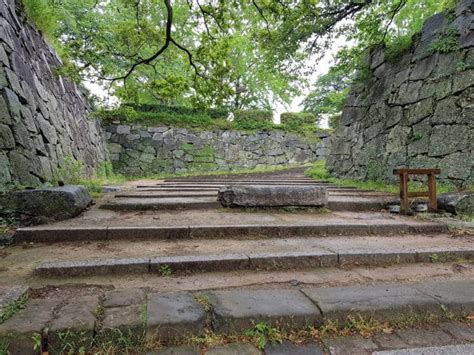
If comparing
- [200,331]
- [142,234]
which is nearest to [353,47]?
[142,234]

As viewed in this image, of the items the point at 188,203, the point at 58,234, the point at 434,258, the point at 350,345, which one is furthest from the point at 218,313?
the point at 188,203

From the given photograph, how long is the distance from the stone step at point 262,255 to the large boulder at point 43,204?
998 mm

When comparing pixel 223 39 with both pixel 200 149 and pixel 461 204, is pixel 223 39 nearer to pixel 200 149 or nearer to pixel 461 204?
pixel 461 204

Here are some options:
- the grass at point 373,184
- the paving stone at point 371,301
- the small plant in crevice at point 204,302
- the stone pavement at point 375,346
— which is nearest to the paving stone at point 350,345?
the stone pavement at point 375,346

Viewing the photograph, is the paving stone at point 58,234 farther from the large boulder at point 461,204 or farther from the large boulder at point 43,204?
the large boulder at point 461,204

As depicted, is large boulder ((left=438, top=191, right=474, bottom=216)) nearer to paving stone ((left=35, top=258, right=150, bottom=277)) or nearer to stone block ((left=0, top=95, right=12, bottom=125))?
paving stone ((left=35, top=258, right=150, bottom=277))

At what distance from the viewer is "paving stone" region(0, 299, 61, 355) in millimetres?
1388

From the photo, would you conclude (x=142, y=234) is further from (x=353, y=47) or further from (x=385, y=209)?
(x=353, y=47)

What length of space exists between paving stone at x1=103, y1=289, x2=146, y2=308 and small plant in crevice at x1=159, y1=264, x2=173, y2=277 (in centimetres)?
37

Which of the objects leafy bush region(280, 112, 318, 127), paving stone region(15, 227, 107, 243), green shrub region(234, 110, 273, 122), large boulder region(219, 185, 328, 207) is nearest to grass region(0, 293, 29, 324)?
paving stone region(15, 227, 107, 243)

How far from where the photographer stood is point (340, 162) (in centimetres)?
819

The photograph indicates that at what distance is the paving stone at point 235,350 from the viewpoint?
1.50 metres

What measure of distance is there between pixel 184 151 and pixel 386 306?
1106cm

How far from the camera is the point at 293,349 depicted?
1.55 metres
